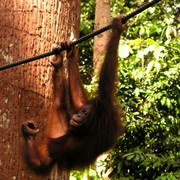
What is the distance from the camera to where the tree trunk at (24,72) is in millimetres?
2646

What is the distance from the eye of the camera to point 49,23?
9.36 ft

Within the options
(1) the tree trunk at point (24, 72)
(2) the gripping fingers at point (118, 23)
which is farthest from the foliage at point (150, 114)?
(2) the gripping fingers at point (118, 23)

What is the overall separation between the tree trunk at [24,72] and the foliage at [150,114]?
4.50 ft

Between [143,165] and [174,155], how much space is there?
31 centimetres

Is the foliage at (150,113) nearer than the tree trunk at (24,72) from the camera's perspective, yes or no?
No

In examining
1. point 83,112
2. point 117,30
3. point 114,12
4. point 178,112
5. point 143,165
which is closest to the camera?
point 117,30

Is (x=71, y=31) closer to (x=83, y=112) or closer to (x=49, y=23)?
(x=49, y=23)

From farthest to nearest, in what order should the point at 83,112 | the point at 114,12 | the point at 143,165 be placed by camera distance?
the point at 114,12 < the point at 143,165 < the point at 83,112

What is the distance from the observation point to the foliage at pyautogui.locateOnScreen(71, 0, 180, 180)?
13.5 ft

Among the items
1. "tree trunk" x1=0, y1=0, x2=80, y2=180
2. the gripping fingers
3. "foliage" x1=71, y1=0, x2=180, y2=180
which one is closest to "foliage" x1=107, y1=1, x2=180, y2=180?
"foliage" x1=71, y1=0, x2=180, y2=180

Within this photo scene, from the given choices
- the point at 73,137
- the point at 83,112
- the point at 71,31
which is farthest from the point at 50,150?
the point at 71,31

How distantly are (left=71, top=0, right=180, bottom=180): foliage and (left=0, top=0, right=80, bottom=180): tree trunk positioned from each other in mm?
1373

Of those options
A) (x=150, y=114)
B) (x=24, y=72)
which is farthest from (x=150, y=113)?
(x=24, y=72)

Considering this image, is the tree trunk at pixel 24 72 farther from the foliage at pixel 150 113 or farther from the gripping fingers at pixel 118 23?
the foliage at pixel 150 113
